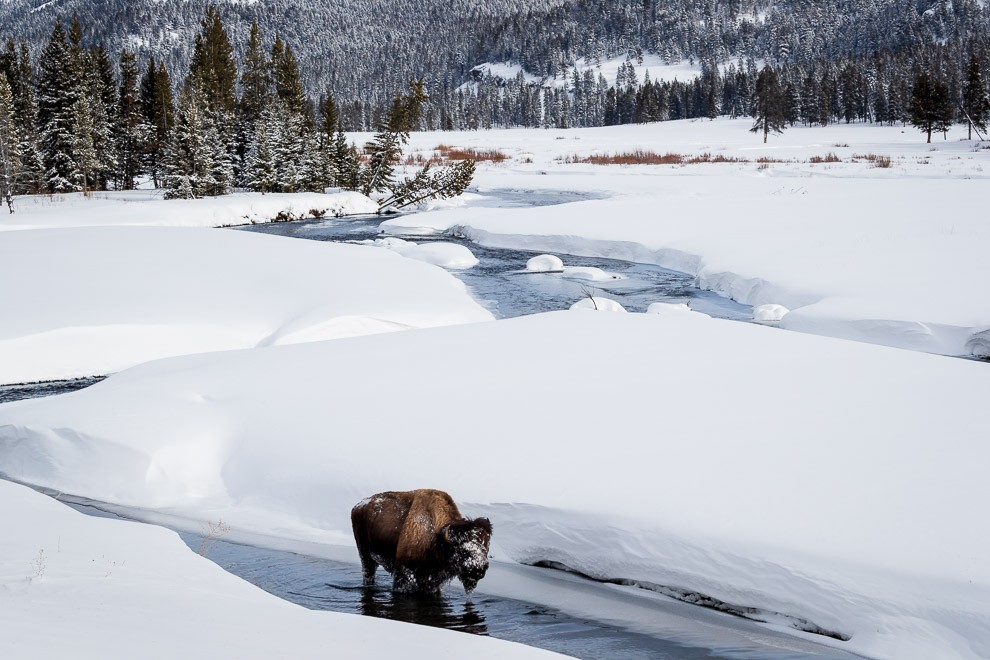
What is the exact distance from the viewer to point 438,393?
8422mm

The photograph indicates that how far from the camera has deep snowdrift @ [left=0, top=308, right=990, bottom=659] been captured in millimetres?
5168

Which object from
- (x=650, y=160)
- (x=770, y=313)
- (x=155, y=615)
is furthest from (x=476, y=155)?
(x=155, y=615)

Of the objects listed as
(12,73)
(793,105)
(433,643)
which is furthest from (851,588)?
(793,105)

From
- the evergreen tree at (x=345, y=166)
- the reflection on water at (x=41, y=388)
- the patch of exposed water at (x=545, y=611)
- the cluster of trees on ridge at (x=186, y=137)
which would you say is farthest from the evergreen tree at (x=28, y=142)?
the patch of exposed water at (x=545, y=611)

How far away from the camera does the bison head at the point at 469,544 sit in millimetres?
5141

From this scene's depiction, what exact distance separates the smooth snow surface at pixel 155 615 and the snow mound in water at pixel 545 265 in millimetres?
15624

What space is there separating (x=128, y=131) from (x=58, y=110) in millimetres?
6929

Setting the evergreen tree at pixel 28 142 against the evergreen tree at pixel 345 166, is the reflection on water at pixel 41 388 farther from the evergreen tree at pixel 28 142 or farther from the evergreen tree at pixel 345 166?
the evergreen tree at pixel 28 142

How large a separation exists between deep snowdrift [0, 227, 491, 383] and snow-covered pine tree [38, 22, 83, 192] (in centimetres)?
2820

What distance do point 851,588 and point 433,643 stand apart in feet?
8.63

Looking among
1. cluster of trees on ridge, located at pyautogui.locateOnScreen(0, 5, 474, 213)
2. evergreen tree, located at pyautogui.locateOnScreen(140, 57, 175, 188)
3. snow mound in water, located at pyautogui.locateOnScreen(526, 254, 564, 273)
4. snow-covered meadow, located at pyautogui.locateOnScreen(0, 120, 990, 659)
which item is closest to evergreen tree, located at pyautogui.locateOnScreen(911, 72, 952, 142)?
cluster of trees on ridge, located at pyautogui.locateOnScreen(0, 5, 474, 213)

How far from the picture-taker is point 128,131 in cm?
5016

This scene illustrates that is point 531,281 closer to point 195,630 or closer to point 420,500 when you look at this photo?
point 420,500

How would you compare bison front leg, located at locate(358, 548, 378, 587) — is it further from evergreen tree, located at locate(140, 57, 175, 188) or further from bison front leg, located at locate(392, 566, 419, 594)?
evergreen tree, located at locate(140, 57, 175, 188)
